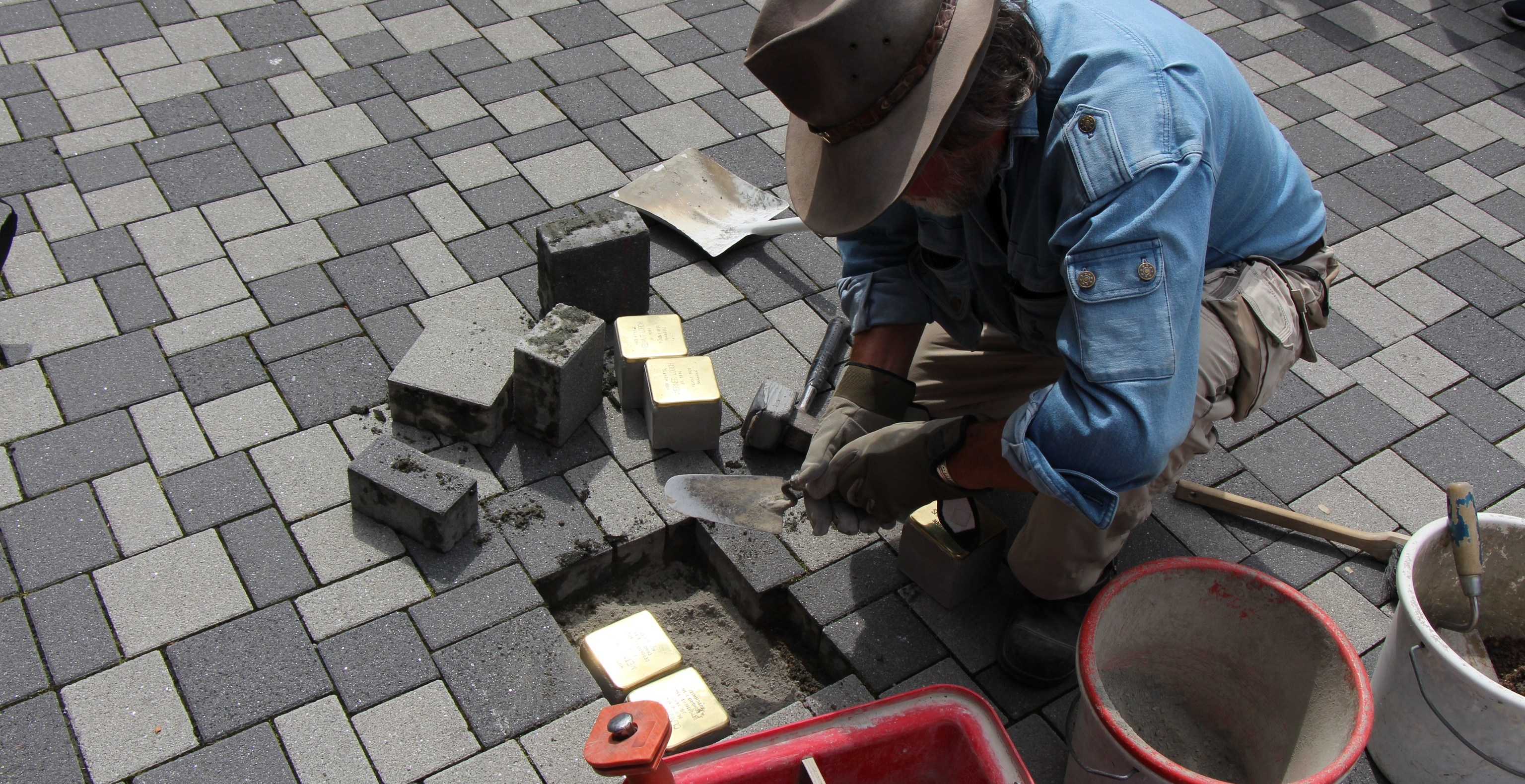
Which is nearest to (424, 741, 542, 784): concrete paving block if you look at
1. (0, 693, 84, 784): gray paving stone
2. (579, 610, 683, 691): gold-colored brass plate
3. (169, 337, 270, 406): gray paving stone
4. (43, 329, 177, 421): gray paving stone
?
(579, 610, 683, 691): gold-colored brass plate

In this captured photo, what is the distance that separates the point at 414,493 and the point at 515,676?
57cm

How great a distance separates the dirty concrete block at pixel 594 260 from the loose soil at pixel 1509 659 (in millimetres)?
2653

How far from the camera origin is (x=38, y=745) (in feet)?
8.27

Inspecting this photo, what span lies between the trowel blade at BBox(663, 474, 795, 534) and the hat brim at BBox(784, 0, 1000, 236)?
84 centimetres

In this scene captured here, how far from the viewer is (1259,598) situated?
2.51 meters

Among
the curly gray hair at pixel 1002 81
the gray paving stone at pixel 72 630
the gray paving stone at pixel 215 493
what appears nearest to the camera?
the curly gray hair at pixel 1002 81

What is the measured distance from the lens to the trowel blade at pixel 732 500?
2.79m

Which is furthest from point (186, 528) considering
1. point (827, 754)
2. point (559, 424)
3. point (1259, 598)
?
point (1259, 598)

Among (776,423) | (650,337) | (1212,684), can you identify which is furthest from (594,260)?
(1212,684)

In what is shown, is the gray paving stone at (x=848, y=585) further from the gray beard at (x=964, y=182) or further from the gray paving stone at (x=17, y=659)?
the gray paving stone at (x=17, y=659)

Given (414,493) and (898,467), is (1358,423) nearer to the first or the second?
(898,467)

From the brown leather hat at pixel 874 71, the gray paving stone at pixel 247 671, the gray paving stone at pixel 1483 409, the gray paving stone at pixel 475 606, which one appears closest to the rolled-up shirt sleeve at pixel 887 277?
the brown leather hat at pixel 874 71

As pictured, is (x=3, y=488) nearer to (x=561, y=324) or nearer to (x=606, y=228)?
(x=561, y=324)

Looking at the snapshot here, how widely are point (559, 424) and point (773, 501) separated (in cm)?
77
